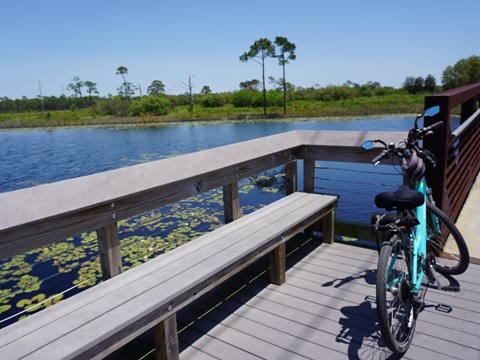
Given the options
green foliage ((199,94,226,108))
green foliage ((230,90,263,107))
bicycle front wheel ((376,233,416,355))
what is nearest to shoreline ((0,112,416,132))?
green foliage ((230,90,263,107))

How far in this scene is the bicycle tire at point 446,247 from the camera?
8.05 ft

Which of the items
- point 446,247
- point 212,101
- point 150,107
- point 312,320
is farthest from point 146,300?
point 212,101

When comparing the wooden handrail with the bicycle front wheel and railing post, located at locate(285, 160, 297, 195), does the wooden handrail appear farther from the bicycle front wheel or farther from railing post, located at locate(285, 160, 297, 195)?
the bicycle front wheel

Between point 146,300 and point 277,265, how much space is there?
3.83ft

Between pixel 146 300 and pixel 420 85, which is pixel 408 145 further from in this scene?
pixel 420 85

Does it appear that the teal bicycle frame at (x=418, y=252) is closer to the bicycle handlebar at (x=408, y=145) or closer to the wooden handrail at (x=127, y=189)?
the bicycle handlebar at (x=408, y=145)

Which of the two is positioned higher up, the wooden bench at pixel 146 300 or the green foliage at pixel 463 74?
the green foliage at pixel 463 74

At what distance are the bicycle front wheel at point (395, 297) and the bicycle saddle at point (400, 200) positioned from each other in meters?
0.17

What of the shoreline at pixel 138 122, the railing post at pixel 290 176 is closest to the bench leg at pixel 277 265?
the railing post at pixel 290 176

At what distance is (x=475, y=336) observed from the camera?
1.96 m

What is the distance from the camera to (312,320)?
86.2 inches

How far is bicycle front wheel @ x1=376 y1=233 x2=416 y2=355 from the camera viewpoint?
1709mm

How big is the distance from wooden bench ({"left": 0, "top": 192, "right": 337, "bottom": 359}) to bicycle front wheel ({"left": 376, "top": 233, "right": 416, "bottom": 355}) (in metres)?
0.76

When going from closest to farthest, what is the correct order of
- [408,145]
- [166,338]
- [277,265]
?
[166,338]
[408,145]
[277,265]
